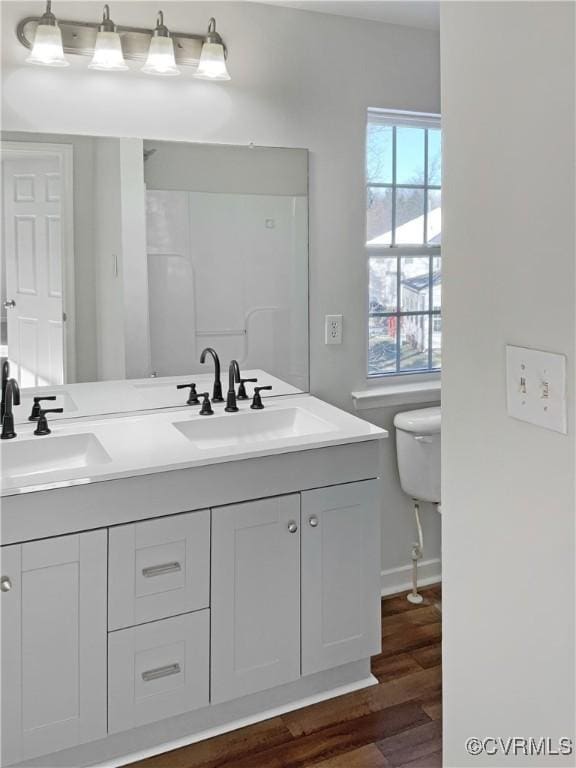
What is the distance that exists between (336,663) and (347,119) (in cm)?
197

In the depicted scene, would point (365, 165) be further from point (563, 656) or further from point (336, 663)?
point (563, 656)

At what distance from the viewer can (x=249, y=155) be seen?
102 inches

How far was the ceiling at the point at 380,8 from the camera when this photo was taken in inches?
101

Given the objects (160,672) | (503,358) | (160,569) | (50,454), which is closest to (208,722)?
(160,672)

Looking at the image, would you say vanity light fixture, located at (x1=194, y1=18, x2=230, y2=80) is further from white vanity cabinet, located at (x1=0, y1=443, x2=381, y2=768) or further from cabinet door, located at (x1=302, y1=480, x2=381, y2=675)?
cabinet door, located at (x1=302, y1=480, x2=381, y2=675)

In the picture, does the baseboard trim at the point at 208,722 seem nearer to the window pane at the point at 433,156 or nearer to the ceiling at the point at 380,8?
the window pane at the point at 433,156

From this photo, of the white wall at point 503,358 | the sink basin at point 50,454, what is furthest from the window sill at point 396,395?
the white wall at point 503,358

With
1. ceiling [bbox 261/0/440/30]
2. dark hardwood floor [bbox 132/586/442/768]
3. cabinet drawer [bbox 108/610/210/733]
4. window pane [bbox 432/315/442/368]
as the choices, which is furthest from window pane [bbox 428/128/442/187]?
cabinet drawer [bbox 108/610/210/733]

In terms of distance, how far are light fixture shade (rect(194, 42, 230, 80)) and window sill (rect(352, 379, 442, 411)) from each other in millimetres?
1294

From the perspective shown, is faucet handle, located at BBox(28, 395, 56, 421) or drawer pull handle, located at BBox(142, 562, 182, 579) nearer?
drawer pull handle, located at BBox(142, 562, 182, 579)

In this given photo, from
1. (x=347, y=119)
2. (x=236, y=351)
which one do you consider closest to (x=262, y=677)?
(x=236, y=351)

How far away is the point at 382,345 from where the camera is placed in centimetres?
307

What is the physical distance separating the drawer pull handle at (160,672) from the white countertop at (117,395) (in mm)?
865

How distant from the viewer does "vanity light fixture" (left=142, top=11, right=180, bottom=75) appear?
233 centimetres
